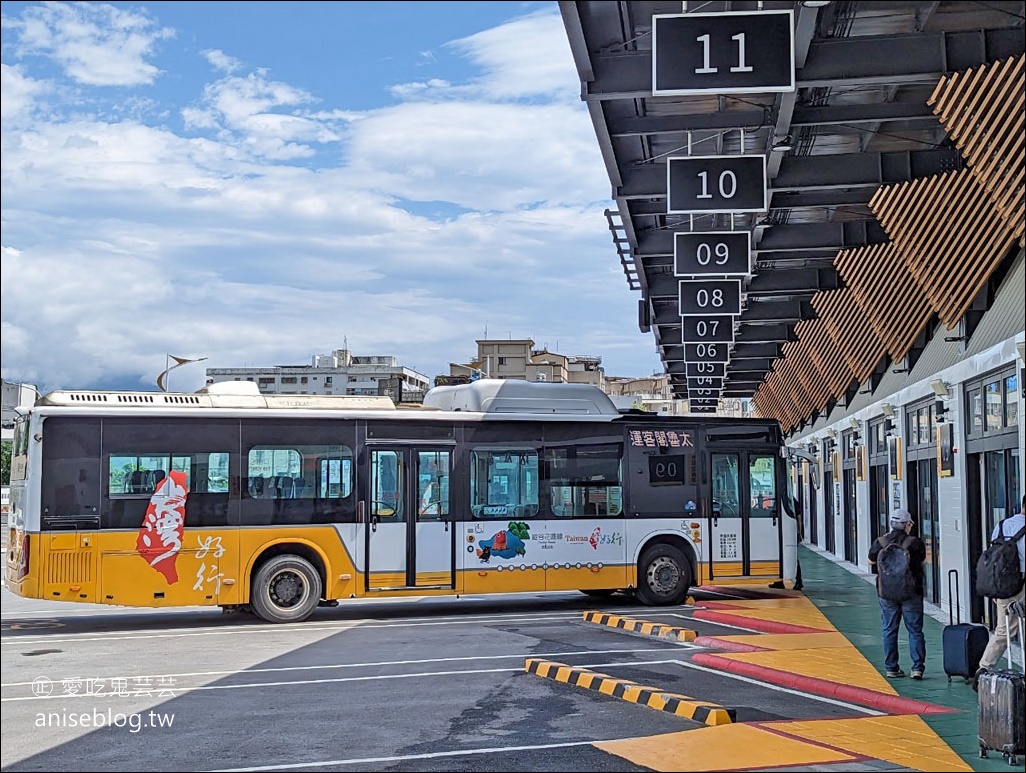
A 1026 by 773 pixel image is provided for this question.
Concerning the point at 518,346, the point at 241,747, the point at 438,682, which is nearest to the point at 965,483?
the point at 438,682

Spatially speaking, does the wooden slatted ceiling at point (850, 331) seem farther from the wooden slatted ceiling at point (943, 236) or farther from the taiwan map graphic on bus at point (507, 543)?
the taiwan map graphic on bus at point (507, 543)

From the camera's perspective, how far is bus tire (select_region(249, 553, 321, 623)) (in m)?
16.0

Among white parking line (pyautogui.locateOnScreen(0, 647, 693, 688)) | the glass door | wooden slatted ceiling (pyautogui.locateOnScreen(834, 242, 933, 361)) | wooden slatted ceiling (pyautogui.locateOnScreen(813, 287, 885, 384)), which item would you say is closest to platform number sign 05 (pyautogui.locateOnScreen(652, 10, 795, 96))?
white parking line (pyautogui.locateOnScreen(0, 647, 693, 688))

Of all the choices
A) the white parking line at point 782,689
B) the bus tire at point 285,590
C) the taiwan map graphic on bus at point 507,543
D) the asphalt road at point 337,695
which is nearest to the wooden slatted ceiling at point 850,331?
the taiwan map graphic on bus at point 507,543

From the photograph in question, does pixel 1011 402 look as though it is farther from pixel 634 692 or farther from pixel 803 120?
pixel 634 692

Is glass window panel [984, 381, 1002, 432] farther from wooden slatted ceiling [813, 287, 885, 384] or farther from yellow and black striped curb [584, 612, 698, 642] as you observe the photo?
A: wooden slatted ceiling [813, 287, 885, 384]

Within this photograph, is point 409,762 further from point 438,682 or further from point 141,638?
point 141,638

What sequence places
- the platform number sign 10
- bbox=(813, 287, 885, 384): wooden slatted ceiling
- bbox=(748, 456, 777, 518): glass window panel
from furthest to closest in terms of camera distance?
bbox=(813, 287, 885, 384): wooden slatted ceiling, bbox=(748, 456, 777, 518): glass window panel, the platform number sign 10

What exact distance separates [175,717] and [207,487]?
695cm

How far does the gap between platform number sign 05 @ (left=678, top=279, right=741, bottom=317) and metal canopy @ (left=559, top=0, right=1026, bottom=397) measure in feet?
3.69

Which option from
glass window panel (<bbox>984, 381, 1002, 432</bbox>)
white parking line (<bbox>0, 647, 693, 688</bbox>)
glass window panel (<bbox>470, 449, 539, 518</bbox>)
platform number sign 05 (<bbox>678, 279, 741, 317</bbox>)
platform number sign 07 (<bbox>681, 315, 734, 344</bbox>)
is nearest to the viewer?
white parking line (<bbox>0, 647, 693, 688</bbox>)

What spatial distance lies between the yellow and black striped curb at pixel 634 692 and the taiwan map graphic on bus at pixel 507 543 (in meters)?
5.22

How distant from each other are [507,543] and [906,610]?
7.53 m

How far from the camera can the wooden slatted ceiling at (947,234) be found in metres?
13.0
